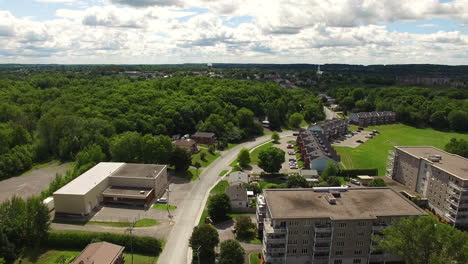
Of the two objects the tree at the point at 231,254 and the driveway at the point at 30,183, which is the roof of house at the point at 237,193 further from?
the driveway at the point at 30,183

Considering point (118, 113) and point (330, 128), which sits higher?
point (118, 113)

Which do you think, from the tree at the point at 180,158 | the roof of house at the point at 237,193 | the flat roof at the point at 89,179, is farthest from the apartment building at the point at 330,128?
the flat roof at the point at 89,179

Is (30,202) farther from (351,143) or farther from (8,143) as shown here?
(351,143)

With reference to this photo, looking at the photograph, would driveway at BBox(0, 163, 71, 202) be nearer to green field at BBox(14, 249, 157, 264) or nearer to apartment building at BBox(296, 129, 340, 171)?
green field at BBox(14, 249, 157, 264)

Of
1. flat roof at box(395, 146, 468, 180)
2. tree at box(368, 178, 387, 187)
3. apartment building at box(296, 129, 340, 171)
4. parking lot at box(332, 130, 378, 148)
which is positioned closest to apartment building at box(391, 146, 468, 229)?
flat roof at box(395, 146, 468, 180)

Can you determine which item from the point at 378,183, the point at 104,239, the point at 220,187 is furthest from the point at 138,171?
the point at 378,183

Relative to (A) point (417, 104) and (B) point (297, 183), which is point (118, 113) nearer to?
(B) point (297, 183)
